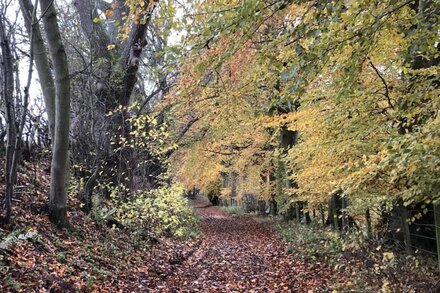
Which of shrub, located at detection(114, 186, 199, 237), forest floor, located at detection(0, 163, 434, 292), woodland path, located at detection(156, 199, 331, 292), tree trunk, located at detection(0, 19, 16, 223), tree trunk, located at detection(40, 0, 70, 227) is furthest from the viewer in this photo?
shrub, located at detection(114, 186, 199, 237)

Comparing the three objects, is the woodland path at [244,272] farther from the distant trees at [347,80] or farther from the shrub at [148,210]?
the distant trees at [347,80]

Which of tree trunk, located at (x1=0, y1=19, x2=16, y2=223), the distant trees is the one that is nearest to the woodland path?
the distant trees

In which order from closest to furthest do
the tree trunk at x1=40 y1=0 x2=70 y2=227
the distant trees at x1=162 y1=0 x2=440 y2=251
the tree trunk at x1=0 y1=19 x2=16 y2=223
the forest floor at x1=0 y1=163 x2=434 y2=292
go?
1. the distant trees at x1=162 y1=0 x2=440 y2=251
2. the forest floor at x1=0 y1=163 x2=434 y2=292
3. the tree trunk at x1=0 y1=19 x2=16 y2=223
4. the tree trunk at x1=40 y1=0 x2=70 y2=227

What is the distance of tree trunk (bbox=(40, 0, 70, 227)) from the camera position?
22.7 ft

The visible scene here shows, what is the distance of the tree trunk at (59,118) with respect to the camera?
6926 millimetres

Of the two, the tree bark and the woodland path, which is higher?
the tree bark

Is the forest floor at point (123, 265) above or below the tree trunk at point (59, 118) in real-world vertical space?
below

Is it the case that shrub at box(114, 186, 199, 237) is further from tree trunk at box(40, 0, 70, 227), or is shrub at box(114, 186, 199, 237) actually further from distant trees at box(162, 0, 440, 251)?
distant trees at box(162, 0, 440, 251)

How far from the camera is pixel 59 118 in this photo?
23.4 ft

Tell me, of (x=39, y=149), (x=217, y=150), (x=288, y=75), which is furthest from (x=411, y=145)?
(x=217, y=150)

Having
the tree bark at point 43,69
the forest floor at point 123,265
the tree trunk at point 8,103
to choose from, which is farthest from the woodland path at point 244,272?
the tree bark at point 43,69

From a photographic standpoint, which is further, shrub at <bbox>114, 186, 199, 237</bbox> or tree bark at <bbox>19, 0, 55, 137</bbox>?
shrub at <bbox>114, 186, 199, 237</bbox>

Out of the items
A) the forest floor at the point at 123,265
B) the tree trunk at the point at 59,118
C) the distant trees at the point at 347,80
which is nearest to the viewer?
the distant trees at the point at 347,80

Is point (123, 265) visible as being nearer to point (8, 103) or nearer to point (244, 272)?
point (244, 272)
